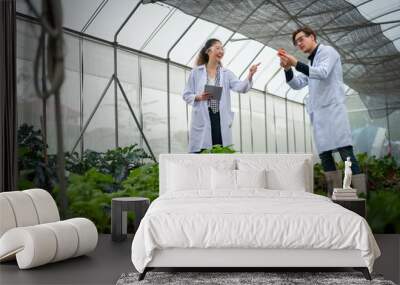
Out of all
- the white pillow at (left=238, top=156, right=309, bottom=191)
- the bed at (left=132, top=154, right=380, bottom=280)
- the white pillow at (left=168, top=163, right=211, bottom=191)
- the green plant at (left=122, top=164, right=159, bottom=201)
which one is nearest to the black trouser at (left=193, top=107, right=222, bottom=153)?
the white pillow at (left=238, top=156, right=309, bottom=191)

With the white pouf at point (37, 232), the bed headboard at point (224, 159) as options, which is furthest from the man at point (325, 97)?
the white pouf at point (37, 232)

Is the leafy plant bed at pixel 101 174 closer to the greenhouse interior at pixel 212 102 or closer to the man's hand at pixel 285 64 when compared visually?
the greenhouse interior at pixel 212 102

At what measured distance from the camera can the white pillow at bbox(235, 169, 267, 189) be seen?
5277mm

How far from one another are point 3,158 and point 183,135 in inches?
84.6

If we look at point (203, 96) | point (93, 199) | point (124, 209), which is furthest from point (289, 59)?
point (93, 199)

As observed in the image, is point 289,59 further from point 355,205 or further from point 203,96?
point 355,205

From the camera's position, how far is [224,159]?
588cm

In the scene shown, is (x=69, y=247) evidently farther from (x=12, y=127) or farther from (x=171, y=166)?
(x=12, y=127)

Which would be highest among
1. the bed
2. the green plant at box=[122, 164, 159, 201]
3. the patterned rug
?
the green plant at box=[122, 164, 159, 201]

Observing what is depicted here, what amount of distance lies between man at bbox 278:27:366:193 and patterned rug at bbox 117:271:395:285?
2.42m

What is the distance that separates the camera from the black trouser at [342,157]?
19.9 ft

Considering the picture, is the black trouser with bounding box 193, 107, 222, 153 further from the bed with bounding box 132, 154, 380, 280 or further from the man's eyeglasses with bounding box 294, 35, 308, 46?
the bed with bounding box 132, 154, 380, 280

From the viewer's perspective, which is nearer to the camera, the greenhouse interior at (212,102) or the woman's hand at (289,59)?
the greenhouse interior at (212,102)

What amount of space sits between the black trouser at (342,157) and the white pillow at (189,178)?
1.59 metres
